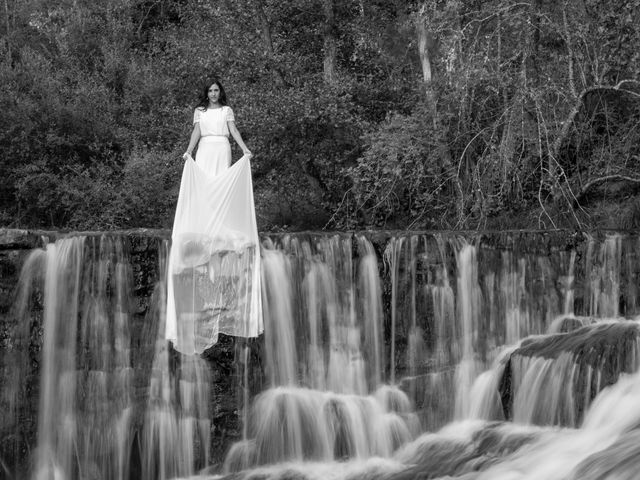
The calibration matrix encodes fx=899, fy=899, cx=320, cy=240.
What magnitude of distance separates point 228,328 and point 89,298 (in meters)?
1.51

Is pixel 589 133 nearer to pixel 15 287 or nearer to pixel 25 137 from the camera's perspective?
pixel 15 287

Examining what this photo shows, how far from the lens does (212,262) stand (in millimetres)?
8953

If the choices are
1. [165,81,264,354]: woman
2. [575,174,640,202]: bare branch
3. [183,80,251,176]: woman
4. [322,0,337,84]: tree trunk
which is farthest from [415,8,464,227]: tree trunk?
[165,81,264,354]: woman

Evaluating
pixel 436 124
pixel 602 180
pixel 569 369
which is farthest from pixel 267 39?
pixel 569 369

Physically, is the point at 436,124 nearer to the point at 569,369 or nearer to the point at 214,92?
the point at 214,92

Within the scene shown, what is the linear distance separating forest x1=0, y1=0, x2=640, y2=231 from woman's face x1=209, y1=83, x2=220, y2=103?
12.4 ft

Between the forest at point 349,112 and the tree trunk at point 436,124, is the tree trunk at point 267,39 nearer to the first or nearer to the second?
the forest at point 349,112

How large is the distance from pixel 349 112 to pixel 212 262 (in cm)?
620

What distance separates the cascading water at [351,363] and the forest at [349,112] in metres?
2.11

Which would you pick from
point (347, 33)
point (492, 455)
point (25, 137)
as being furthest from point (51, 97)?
point (492, 455)

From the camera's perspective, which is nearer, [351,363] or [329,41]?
[351,363]

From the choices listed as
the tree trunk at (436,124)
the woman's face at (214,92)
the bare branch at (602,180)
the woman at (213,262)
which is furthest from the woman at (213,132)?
the bare branch at (602,180)

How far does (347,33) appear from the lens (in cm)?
1595

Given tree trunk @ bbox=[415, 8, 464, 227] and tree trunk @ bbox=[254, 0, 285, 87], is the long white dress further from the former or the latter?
tree trunk @ bbox=[254, 0, 285, 87]
